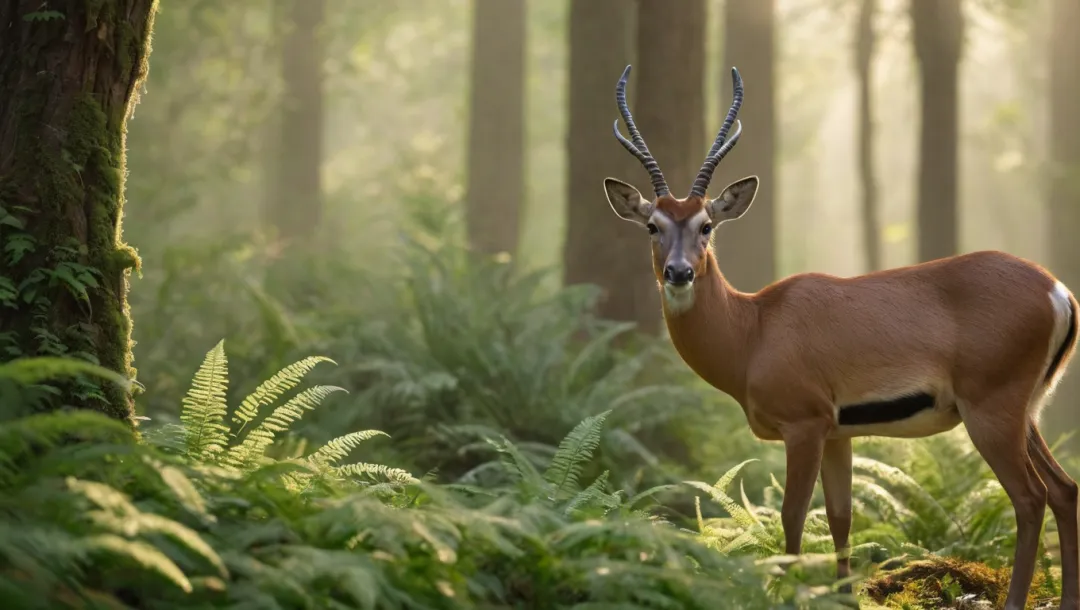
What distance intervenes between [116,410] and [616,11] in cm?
931

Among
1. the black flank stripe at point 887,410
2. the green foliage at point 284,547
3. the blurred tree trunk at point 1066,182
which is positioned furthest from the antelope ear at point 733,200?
the blurred tree trunk at point 1066,182

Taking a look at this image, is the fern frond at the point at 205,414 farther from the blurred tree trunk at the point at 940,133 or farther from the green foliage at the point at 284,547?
the blurred tree trunk at the point at 940,133

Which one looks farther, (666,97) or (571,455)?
(666,97)

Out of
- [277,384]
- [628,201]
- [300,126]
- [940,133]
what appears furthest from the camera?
[300,126]

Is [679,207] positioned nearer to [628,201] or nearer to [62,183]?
[628,201]

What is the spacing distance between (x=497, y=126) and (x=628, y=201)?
1275 cm

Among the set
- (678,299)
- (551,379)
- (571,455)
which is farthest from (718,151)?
(551,379)

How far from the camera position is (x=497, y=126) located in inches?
769

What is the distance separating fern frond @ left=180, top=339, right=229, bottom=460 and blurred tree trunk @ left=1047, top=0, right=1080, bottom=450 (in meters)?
16.6

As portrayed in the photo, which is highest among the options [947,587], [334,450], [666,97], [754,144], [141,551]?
[666,97]

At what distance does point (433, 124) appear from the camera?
164 feet

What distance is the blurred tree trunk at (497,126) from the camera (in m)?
18.9

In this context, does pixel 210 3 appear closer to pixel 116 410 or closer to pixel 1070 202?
pixel 1070 202

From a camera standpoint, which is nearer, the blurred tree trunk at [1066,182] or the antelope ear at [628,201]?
the antelope ear at [628,201]
